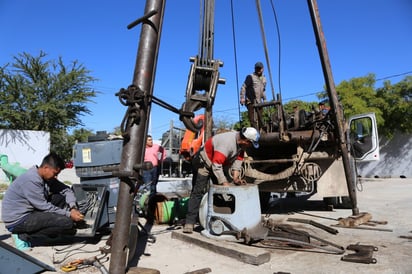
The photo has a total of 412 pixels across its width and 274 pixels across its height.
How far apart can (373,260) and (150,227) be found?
11.4 ft

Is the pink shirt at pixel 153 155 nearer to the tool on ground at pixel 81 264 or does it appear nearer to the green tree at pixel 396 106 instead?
the tool on ground at pixel 81 264

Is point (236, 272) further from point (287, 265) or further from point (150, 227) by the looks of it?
point (150, 227)

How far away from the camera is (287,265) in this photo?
3.67 meters

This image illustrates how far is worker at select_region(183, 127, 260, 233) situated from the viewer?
5.01 metres

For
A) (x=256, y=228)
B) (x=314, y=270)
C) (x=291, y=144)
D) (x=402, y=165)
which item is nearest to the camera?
(x=314, y=270)

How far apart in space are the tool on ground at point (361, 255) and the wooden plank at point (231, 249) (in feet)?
2.85

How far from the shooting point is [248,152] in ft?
23.0

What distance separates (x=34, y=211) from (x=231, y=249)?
98.0 inches

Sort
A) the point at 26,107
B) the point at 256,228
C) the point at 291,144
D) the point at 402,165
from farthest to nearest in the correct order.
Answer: the point at 26,107 < the point at 402,165 < the point at 291,144 < the point at 256,228

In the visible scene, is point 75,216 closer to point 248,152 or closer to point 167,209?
point 167,209

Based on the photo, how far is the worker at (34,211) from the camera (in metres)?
4.28

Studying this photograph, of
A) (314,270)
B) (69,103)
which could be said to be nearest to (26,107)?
(69,103)

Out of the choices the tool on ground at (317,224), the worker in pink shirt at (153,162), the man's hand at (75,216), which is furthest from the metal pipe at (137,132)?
the worker in pink shirt at (153,162)

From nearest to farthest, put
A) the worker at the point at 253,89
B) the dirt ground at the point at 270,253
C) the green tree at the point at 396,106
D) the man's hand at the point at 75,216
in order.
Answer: the dirt ground at the point at 270,253, the man's hand at the point at 75,216, the worker at the point at 253,89, the green tree at the point at 396,106
